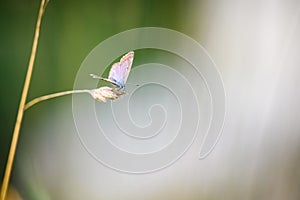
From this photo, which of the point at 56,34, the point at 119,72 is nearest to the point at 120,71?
the point at 119,72

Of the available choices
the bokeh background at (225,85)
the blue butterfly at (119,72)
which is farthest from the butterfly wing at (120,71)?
the bokeh background at (225,85)

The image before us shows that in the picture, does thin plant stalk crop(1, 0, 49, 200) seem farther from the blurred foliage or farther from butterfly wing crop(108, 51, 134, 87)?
butterfly wing crop(108, 51, 134, 87)

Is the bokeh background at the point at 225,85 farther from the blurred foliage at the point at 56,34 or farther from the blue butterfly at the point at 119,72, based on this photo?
the blue butterfly at the point at 119,72

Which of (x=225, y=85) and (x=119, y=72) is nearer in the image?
(x=119, y=72)

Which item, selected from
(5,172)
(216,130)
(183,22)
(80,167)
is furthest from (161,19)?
(5,172)

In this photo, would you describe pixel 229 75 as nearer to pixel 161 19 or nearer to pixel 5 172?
pixel 161 19

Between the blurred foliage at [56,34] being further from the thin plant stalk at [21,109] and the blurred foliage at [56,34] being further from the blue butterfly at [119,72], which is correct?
the blue butterfly at [119,72]

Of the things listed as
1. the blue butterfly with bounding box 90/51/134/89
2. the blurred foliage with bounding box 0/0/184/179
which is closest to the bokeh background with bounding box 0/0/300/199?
the blurred foliage with bounding box 0/0/184/179

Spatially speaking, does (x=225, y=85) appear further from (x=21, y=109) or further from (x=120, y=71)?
(x=21, y=109)
